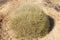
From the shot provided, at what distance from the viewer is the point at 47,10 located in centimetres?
954

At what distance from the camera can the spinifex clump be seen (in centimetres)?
786

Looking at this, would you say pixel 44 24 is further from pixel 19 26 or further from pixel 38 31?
pixel 19 26

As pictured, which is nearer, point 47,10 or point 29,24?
point 29,24

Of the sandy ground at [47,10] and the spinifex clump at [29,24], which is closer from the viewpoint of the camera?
the spinifex clump at [29,24]

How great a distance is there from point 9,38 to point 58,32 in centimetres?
235

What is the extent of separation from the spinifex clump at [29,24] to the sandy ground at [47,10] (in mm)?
375

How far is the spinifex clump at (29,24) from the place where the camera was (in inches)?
309

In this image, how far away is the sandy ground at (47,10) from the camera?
808cm

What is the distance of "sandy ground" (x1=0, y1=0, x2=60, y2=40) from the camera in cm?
808

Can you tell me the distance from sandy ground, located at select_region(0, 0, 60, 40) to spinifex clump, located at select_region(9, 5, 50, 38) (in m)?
0.37

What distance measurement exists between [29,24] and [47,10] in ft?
6.58

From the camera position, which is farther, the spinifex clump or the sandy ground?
the sandy ground

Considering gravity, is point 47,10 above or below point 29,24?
below

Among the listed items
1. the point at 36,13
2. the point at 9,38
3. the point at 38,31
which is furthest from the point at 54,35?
the point at 9,38
